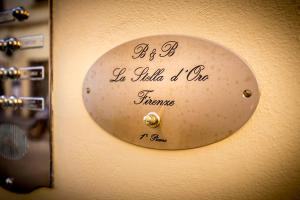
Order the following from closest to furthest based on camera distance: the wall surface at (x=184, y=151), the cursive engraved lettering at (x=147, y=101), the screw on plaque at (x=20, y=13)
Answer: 1. the wall surface at (x=184, y=151)
2. the cursive engraved lettering at (x=147, y=101)
3. the screw on plaque at (x=20, y=13)

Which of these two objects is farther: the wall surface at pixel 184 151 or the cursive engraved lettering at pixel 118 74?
the cursive engraved lettering at pixel 118 74

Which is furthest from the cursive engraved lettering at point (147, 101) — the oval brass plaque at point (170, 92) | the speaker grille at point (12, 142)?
the speaker grille at point (12, 142)

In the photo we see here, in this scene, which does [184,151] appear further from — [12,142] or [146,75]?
[12,142]

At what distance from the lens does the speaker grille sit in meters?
0.92

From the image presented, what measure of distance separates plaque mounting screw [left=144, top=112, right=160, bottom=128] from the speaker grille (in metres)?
0.63

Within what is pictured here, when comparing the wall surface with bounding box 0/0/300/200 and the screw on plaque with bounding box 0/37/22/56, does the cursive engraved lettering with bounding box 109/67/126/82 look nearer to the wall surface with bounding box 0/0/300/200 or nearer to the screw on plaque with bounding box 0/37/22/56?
the wall surface with bounding box 0/0/300/200

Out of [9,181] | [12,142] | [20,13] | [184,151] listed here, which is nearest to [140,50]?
[184,151]

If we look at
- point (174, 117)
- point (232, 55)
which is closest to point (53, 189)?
point (174, 117)

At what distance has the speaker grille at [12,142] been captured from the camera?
0.92 m

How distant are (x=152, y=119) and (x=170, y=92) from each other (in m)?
0.11

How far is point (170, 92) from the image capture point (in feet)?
2.15

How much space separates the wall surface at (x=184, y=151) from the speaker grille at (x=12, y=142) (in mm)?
182

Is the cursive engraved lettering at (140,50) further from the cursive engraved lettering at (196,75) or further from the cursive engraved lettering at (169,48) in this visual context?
the cursive engraved lettering at (196,75)

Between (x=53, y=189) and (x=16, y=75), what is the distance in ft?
1.78
